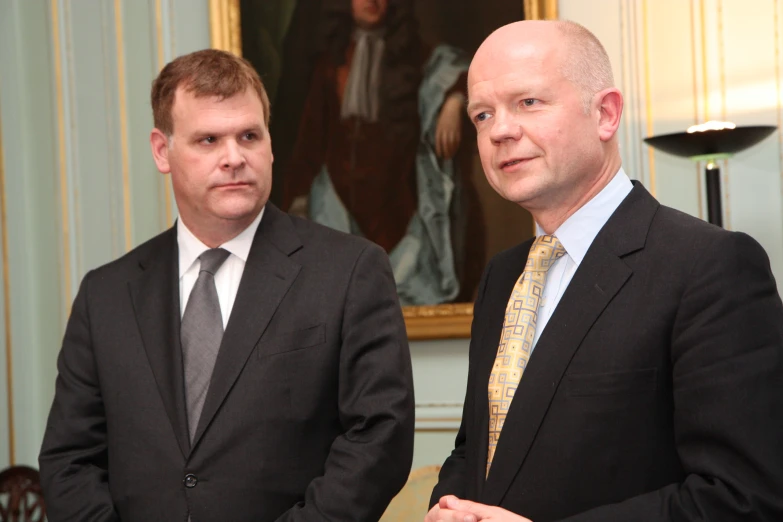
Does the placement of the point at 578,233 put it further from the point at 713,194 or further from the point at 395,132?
the point at 395,132

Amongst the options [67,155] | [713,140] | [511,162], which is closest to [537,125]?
[511,162]

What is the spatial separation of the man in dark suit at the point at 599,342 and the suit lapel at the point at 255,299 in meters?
0.75

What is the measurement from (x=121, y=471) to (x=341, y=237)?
3.18 ft

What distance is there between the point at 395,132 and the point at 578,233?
2.93 meters

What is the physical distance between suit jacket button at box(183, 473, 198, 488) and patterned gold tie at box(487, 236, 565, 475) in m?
1.00

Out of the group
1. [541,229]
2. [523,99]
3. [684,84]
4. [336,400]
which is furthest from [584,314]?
[684,84]

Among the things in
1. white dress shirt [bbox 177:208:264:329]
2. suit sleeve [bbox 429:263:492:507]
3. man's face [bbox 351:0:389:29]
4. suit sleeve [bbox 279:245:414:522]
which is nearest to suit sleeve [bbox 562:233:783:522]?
suit sleeve [bbox 429:263:492:507]

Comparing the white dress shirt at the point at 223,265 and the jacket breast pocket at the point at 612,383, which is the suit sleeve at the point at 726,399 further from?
the white dress shirt at the point at 223,265

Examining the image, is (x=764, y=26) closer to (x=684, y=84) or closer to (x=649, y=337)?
(x=684, y=84)

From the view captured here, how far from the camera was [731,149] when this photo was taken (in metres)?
4.10

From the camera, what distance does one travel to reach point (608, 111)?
218cm

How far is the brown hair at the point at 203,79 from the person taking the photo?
2.99 meters

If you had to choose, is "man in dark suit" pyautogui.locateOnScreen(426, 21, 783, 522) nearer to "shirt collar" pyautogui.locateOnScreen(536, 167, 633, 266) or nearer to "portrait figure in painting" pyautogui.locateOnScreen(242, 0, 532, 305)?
"shirt collar" pyautogui.locateOnScreen(536, 167, 633, 266)

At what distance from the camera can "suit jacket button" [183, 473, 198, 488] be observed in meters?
2.75
